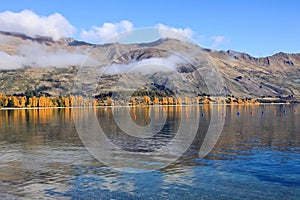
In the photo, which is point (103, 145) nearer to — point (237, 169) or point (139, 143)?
point (139, 143)

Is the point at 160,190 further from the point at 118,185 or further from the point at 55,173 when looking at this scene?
the point at 55,173

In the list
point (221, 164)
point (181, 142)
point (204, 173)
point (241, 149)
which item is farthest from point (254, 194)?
point (181, 142)

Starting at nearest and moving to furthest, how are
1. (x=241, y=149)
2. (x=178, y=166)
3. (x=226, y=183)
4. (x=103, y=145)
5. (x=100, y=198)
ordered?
1. (x=100, y=198)
2. (x=226, y=183)
3. (x=178, y=166)
4. (x=241, y=149)
5. (x=103, y=145)

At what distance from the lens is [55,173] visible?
46.0 metres

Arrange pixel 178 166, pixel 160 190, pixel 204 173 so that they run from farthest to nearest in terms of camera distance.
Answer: pixel 178 166, pixel 204 173, pixel 160 190

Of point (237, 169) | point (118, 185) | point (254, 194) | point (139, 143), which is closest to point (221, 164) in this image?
point (237, 169)

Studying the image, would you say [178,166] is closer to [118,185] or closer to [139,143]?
[118,185]

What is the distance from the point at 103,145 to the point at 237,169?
33115mm

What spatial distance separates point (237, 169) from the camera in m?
47.6

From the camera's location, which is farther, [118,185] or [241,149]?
[241,149]

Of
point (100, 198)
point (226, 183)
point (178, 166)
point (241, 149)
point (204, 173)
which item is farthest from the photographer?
point (241, 149)

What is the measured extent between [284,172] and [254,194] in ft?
38.7

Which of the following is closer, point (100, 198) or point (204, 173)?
point (100, 198)

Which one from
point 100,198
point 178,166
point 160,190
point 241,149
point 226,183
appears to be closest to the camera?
point 100,198
